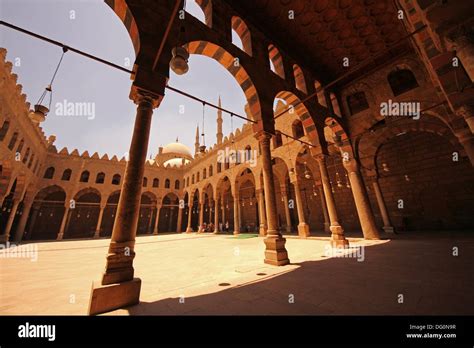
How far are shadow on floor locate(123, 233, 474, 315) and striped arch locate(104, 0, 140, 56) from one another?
4.59 metres

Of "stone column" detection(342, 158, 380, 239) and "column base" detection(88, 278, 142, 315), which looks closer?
"column base" detection(88, 278, 142, 315)

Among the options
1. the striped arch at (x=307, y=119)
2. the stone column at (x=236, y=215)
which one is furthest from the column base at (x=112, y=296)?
the stone column at (x=236, y=215)

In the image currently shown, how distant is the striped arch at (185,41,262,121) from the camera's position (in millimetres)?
5102

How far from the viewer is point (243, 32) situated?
256 inches

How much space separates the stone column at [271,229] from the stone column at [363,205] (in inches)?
202

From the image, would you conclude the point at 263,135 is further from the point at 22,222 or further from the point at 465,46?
the point at 22,222

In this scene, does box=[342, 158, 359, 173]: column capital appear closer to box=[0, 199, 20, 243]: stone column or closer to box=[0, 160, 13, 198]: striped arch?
box=[0, 160, 13, 198]: striped arch

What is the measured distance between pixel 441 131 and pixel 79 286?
13627 millimetres

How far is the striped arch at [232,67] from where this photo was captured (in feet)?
16.7

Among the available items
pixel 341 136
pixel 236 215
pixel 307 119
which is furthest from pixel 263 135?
pixel 236 215

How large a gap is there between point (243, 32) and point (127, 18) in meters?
4.00

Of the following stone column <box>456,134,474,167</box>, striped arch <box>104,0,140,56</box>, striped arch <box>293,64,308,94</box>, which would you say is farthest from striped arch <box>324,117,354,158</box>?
striped arch <box>104,0,140,56</box>

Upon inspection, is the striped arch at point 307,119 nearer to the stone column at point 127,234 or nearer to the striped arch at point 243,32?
the striped arch at point 243,32
